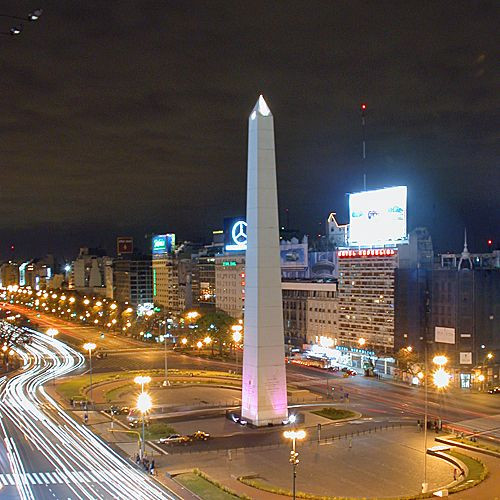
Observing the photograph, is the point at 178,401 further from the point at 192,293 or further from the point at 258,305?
the point at 192,293

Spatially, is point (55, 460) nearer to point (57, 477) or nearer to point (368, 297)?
point (57, 477)

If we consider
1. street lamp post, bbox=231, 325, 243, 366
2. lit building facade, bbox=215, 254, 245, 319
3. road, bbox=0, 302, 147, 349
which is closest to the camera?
street lamp post, bbox=231, 325, 243, 366

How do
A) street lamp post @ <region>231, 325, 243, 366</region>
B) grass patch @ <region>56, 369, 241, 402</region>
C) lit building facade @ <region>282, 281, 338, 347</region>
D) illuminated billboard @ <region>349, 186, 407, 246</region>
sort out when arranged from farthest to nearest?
lit building facade @ <region>282, 281, 338, 347</region> → street lamp post @ <region>231, 325, 243, 366</region> → illuminated billboard @ <region>349, 186, 407, 246</region> → grass patch @ <region>56, 369, 241, 402</region>

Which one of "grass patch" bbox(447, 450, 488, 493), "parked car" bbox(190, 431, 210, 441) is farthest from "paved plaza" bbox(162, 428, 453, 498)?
"parked car" bbox(190, 431, 210, 441)

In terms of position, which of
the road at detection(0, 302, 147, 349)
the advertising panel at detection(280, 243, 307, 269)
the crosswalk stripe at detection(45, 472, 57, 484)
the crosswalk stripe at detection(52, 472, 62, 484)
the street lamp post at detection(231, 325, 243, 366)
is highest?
the advertising panel at detection(280, 243, 307, 269)

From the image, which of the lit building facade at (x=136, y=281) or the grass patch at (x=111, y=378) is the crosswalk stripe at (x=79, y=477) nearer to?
the grass patch at (x=111, y=378)

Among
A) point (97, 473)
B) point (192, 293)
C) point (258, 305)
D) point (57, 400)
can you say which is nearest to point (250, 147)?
point (258, 305)

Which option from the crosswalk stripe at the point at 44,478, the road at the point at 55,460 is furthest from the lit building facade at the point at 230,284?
the crosswalk stripe at the point at 44,478

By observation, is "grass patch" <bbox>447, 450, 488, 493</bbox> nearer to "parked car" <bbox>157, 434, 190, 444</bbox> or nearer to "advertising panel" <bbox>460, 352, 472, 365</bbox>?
"parked car" <bbox>157, 434, 190, 444</bbox>
